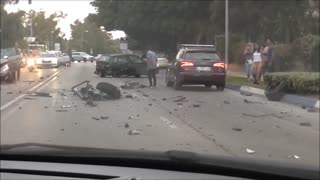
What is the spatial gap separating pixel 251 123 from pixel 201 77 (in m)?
10.0

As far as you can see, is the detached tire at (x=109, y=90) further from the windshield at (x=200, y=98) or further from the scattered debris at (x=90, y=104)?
the scattered debris at (x=90, y=104)

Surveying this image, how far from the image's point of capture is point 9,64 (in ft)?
91.7

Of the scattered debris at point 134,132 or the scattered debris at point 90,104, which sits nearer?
the scattered debris at point 134,132

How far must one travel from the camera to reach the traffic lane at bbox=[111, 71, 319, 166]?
9.07 metres

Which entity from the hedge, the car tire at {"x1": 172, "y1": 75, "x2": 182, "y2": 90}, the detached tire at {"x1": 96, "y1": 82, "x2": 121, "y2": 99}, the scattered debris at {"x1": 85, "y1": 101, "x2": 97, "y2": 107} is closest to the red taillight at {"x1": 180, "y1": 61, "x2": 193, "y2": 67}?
the car tire at {"x1": 172, "y1": 75, "x2": 182, "y2": 90}

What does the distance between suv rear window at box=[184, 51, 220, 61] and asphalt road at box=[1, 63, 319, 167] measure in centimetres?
401

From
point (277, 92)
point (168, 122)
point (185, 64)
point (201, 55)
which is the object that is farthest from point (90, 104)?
point (201, 55)

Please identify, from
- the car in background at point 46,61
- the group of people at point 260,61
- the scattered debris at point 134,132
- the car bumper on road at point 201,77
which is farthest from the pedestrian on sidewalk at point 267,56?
the car in background at point 46,61

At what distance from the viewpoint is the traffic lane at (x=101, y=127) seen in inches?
376

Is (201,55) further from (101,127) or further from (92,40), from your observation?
(92,40)

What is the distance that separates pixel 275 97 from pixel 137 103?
4140 mm

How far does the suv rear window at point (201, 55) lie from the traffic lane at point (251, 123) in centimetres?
287

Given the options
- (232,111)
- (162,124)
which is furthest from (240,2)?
(162,124)

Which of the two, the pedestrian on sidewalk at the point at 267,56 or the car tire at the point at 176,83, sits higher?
the pedestrian on sidewalk at the point at 267,56
